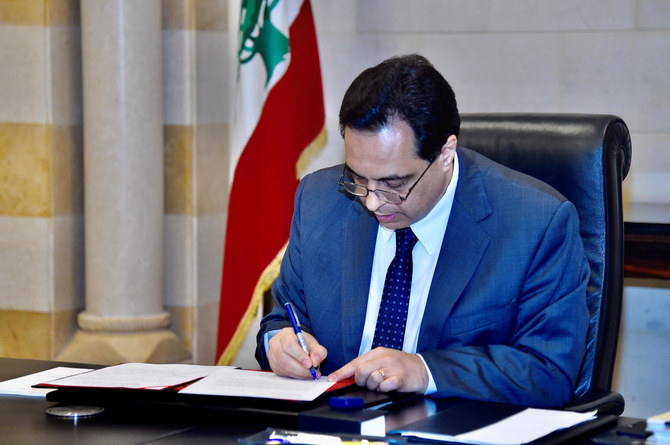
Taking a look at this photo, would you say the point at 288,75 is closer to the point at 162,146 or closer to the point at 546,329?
the point at 162,146

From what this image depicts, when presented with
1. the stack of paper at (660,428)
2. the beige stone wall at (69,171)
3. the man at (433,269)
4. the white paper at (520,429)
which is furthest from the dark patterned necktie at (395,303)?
the beige stone wall at (69,171)

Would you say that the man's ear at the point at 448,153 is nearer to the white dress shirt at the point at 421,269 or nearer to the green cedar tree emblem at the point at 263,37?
the white dress shirt at the point at 421,269

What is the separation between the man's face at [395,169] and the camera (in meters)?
2.30

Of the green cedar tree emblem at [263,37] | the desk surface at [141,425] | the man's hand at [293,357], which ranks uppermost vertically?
the green cedar tree emblem at [263,37]

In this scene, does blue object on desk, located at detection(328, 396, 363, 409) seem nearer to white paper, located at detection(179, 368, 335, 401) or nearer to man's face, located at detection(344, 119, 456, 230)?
white paper, located at detection(179, 368, 335, 401)

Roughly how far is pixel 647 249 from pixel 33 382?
2290mm

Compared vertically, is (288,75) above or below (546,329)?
above

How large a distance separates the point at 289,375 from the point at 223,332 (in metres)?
2.39

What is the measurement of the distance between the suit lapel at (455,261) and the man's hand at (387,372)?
10.1 inches

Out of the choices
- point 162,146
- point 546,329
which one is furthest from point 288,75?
point 546,329

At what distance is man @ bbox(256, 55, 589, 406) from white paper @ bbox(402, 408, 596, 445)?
12.1 inches

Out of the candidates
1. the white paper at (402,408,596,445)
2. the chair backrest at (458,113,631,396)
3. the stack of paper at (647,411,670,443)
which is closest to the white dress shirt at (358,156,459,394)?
the chair backrest at (458,113,631,396)

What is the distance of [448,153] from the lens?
7.98 ft

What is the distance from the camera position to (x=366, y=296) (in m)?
2.50
